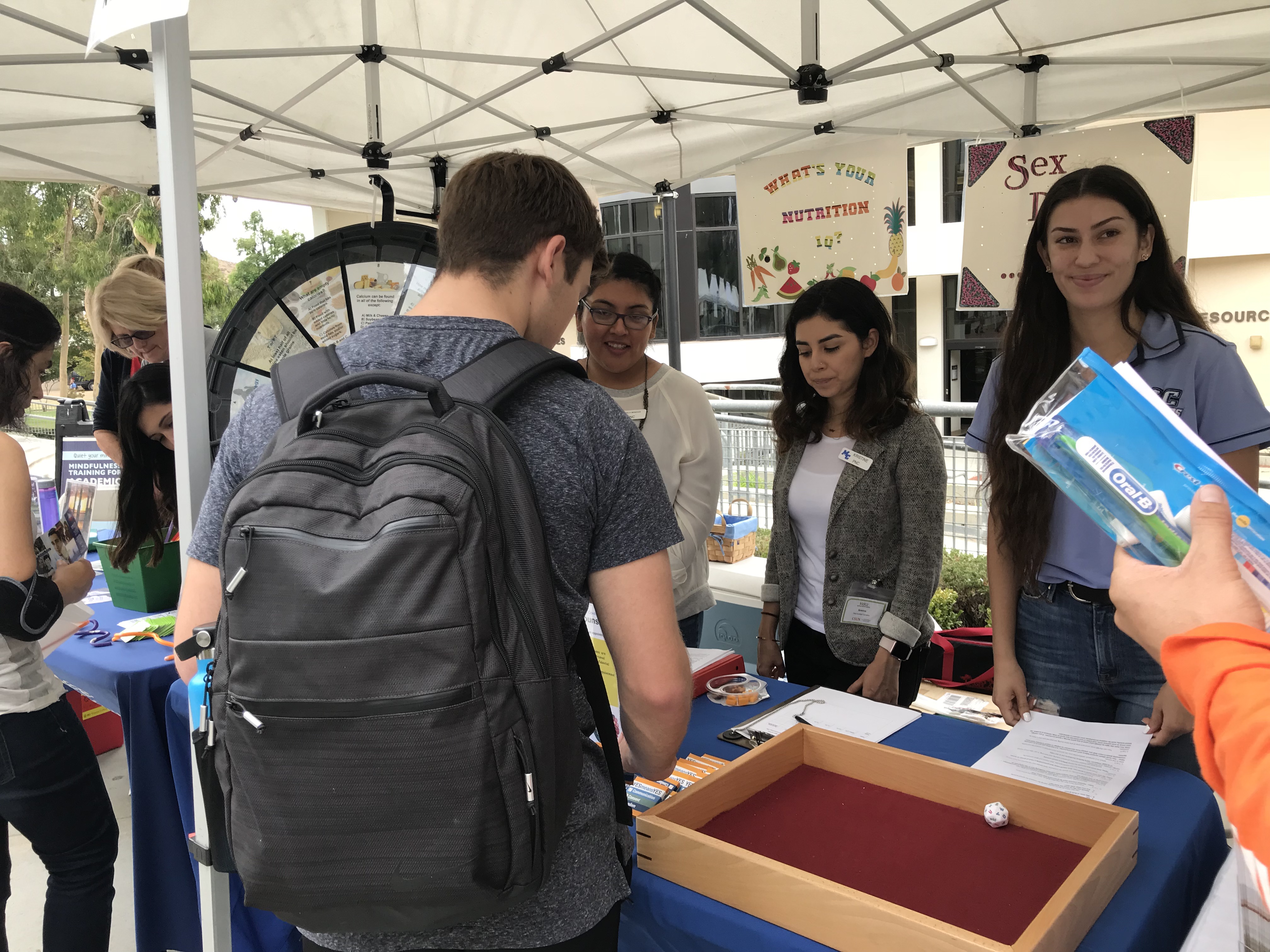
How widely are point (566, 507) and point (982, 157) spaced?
3224 millimetres

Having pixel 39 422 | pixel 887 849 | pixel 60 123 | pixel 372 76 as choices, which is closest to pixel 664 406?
pixel 887 849

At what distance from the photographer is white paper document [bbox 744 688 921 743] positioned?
A: 1.51m

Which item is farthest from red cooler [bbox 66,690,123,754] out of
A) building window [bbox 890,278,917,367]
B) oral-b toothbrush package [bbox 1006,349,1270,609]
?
building window [bbox 890,278,917,367]

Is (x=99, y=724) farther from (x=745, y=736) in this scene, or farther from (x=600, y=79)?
(x=600, y=79)

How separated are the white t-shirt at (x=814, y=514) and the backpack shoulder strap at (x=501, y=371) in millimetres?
1322

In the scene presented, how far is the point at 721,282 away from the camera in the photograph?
61.9 feet

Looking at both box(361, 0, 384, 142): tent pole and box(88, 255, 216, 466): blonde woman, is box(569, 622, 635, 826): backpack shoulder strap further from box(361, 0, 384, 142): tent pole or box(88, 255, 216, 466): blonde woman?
box(361, 0, 384, 142): tent pole

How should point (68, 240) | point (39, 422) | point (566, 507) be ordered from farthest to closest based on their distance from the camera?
point (68, 240)
point (39, 422)
point (566, 507)

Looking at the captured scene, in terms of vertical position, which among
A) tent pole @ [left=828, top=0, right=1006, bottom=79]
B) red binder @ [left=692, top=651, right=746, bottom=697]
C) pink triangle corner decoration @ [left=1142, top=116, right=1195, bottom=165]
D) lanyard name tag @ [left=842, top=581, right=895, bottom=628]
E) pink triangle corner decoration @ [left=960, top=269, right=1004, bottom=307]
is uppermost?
tent pole @ [left=828, top=0, right=1006, bottom=79]

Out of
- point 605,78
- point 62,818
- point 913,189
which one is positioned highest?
point 913,189

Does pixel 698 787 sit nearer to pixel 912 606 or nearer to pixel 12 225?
pixel 912 606

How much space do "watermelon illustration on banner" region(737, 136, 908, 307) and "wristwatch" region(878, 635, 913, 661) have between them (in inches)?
70.3

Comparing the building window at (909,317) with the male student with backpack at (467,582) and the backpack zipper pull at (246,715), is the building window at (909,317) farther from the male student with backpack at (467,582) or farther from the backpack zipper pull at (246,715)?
the backpack zipper pull at (246,715)

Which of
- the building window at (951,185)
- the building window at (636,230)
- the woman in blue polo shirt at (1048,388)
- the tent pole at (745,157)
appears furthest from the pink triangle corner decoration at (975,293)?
the building window at (636,230)
